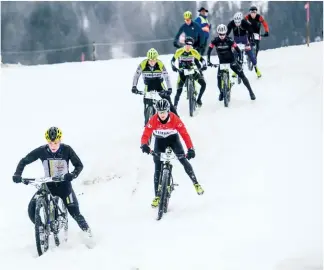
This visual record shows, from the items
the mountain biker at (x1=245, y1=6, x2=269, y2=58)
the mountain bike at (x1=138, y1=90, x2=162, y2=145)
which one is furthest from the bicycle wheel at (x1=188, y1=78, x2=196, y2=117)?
the mountain biker at (x1=245, y1=6, x2=269, y2=58)

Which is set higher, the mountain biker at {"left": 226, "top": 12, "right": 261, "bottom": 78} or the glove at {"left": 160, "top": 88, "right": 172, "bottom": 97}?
the mountain biker at {"left": 226, "top": 12, "right": 261, "bottom": 78}

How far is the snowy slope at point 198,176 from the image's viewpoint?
10.2 m

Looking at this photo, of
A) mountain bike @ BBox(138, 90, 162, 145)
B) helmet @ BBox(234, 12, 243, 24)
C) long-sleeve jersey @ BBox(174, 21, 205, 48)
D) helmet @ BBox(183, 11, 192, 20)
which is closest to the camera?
mountain bike @ BBox(138, 90, 162, 145)

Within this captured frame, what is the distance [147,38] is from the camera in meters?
39.8

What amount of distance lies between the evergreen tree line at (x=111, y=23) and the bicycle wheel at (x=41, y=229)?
27.9 meters

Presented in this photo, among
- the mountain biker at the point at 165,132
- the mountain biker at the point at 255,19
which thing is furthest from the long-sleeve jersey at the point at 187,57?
the mountain biker at the point at 165,132

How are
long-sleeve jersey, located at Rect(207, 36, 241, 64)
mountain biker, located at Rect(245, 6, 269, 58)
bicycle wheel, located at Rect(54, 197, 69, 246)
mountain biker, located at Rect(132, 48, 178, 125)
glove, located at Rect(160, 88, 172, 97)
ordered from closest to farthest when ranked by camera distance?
bicycle wheel, located at Rect(54, 197, 69, 246) < glove, located at Rect(160, 88, 172, 97) < mountain biker, located at Rect(132, 48, 178, 125) < long-sleeve jersey, located at Rect(207, 36, 241, 64) < mountain biker, located at Rect(245, 6, 269, 58)

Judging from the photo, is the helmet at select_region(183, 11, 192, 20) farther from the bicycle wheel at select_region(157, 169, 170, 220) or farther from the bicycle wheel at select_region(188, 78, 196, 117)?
the bicycle wheel at select_region(157, 169, 170, 220)

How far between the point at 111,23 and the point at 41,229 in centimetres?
3312

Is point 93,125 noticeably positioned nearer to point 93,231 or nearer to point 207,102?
point 207,102

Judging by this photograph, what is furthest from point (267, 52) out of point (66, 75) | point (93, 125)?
point (93, 125)

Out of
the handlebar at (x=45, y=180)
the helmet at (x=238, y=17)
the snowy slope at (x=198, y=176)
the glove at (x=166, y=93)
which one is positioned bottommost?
the snowy slope at (x=198, y=176)

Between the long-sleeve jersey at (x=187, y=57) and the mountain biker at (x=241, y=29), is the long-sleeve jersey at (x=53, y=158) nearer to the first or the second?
the long-sleeve jersey at (x=187, y=57)

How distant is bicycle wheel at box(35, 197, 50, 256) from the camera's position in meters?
10.3
